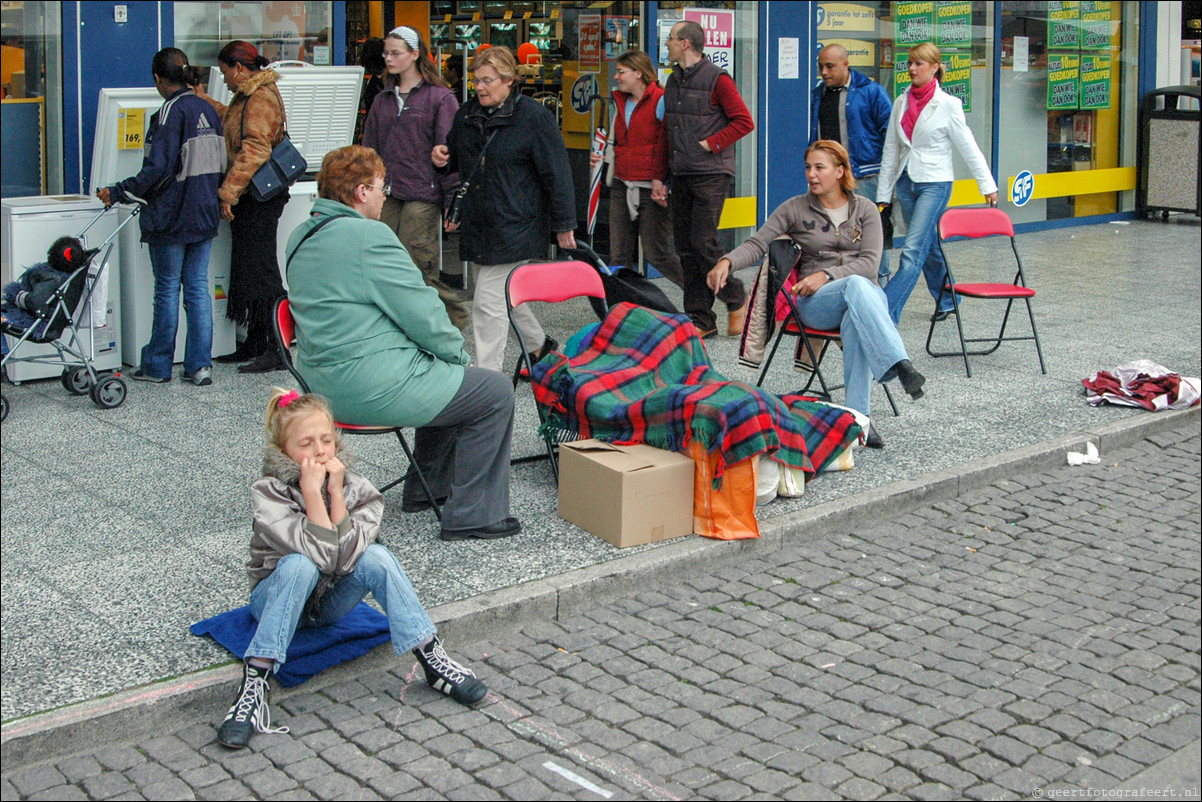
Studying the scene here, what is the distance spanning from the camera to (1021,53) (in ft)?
50.6

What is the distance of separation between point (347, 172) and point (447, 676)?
2.05m

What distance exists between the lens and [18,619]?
4.70 meters

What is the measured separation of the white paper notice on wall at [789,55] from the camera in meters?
12.8

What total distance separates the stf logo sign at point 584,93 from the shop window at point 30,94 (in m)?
5.12

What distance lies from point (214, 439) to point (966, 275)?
7.45 meters

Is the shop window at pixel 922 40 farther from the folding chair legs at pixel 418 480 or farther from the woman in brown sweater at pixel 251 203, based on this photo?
the folding chair legs at pixel 418 480

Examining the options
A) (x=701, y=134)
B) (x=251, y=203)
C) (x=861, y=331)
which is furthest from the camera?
(x=701, y=134)

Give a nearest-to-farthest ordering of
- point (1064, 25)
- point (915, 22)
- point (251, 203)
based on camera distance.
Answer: point (251, 203)
point (915, 22)
point (1064, 25)

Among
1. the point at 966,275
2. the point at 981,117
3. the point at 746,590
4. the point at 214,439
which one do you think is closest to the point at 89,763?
the point at 746,590

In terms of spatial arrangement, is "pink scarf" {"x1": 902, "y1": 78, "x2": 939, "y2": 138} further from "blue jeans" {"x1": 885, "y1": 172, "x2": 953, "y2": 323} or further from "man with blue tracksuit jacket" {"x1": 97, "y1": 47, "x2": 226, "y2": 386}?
"man with blue tracksuit jacket" {"x1": 97, "y1": 47, "x2": 226, "y2": 386}

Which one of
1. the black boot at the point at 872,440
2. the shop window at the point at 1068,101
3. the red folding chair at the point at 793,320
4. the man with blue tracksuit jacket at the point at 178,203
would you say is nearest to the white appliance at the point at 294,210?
the man with blue tracksuit jacket at the point at 178,203

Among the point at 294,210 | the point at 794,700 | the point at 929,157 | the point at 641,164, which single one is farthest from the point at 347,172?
the point at 929,157

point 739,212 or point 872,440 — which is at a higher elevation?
point 739,212

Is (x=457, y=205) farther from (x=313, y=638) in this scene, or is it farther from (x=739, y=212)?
(x=739, y=212)
